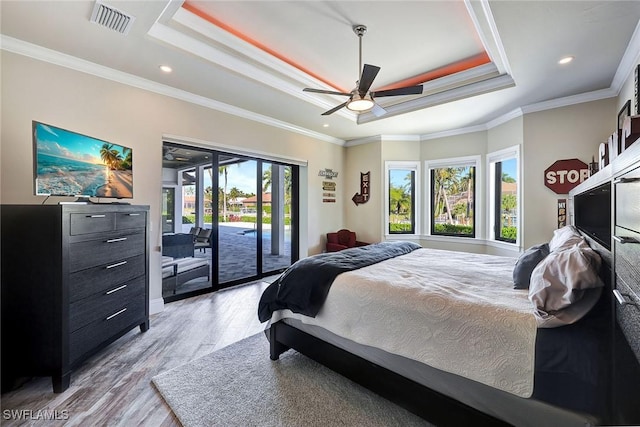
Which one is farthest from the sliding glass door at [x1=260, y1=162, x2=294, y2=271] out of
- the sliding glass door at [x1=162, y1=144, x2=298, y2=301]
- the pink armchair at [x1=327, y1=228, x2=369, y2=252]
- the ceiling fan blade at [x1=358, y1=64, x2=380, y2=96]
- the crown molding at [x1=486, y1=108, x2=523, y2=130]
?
the crown molding at [x1=486, y1=108, x2=523, y2=130]

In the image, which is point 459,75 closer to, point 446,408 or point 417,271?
point 417,271

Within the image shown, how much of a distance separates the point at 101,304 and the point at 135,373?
2.05 feet

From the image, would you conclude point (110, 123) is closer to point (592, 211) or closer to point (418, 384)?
point (418, 384)

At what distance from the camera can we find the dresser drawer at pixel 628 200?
917mm

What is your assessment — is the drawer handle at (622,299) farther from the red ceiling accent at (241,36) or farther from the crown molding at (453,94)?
the red ceiling accent at (241,36)

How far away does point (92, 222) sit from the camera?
2.15 meters

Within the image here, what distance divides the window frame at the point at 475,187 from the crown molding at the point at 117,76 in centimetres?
303

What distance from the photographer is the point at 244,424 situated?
161 centimetres

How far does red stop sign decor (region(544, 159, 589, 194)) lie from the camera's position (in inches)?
137

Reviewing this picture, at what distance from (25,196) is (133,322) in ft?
4.95

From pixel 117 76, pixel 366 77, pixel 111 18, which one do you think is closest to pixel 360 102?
pixel 366 77

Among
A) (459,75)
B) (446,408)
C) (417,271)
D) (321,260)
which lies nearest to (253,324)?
(321,260)

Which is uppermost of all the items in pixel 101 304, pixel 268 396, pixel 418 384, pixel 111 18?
pixel 111 18

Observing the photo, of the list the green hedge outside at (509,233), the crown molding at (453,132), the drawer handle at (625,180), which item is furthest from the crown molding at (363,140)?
the drawer handle at (625,180)
